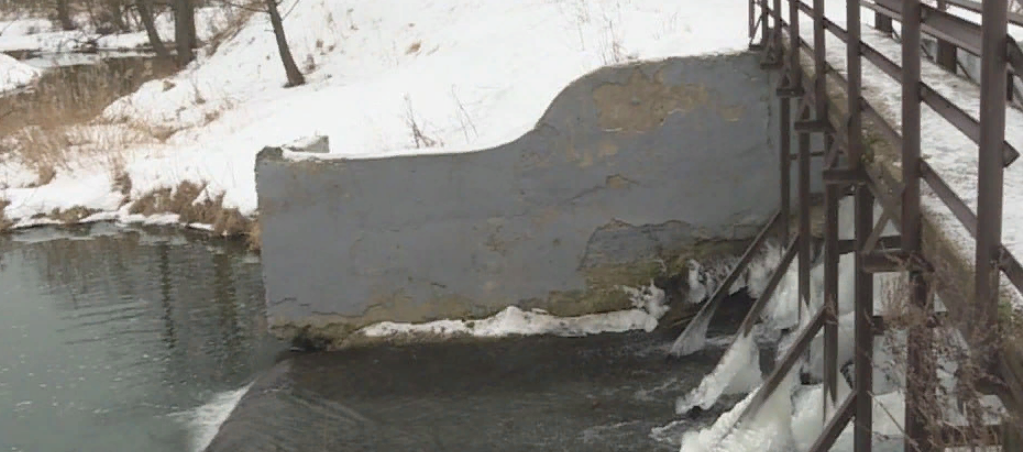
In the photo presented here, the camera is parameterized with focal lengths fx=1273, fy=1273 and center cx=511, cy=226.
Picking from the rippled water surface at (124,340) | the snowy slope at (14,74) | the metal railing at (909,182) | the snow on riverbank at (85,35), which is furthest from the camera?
the snow on riverbank at (85,35)

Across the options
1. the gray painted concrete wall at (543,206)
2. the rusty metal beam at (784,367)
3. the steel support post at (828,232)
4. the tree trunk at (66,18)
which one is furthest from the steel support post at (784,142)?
the tree trunk at (66,18)

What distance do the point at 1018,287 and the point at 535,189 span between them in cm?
689

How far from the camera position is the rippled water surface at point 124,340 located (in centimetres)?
875

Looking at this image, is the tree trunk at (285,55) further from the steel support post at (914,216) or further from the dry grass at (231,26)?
the steel support post at (914,216)

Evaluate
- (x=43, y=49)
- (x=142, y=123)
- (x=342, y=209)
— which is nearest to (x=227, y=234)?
(x=342, y=209)

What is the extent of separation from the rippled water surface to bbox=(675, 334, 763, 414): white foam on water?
3296 millimetres

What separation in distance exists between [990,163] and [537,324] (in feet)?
22.8

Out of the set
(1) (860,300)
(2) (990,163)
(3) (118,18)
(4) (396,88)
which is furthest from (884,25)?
(3) (118,18)

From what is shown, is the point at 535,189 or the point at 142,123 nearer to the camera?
the point at 535,189

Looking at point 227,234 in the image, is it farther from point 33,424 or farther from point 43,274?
point 33,424

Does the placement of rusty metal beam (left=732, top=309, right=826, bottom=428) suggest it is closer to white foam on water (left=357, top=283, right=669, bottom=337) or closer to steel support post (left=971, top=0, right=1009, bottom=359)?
white foam on water (left=357, top=283, right=669, bottom=337)

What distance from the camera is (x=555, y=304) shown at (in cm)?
1015

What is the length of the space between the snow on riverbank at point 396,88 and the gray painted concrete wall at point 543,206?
125 centimetres

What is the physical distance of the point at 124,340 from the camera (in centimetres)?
1053
